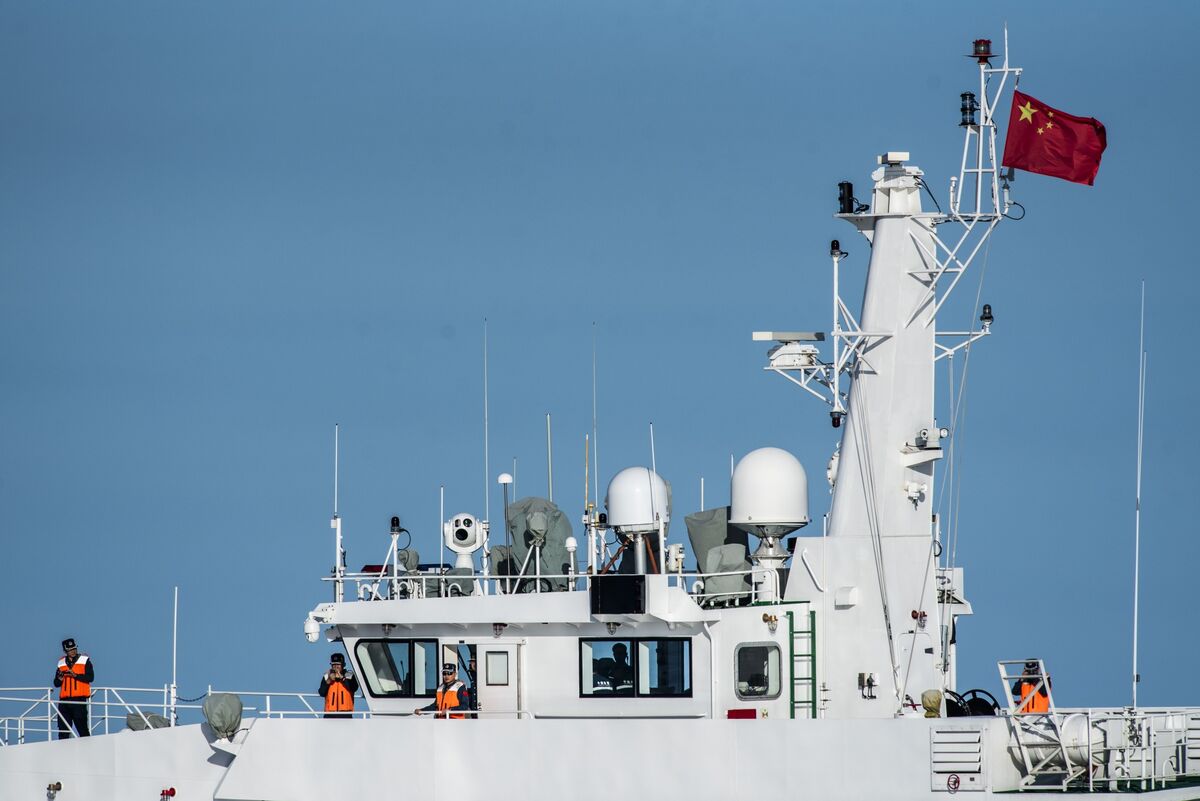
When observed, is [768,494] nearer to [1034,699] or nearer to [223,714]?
[1034,699]

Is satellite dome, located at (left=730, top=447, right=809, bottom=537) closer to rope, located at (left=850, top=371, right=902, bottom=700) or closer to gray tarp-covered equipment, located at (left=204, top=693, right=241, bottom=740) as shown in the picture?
rope, located at (left=850, top=371, right=902, bottom=700)

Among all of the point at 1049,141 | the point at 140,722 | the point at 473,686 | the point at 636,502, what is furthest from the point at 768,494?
the point at 140,722

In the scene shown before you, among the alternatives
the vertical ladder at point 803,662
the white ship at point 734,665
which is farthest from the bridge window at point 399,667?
the vertical ladder at point 803,662

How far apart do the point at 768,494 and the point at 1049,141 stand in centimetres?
582

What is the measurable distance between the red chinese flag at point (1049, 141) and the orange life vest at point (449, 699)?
972 centimetres

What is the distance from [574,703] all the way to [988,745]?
17.7 feet

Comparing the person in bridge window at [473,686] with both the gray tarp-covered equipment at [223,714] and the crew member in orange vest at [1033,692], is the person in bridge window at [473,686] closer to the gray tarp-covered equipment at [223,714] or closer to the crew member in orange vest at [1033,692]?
the gray tarp-covered equipment at [223,714]

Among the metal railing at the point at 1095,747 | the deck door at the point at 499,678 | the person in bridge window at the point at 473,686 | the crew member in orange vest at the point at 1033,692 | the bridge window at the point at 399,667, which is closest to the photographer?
the metal railing at the point at 1095,747

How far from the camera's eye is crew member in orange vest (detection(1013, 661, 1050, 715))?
24.2 meters

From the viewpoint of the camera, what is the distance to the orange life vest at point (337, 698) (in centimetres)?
2716

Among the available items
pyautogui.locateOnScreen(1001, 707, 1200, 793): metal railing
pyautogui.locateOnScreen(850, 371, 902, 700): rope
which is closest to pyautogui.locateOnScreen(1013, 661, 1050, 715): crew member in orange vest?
pyautogui.locateOnScreen(1001, 707, 1200, 793): metal railing

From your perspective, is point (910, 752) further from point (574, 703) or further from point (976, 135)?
point (976, 135)

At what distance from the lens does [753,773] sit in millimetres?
24609

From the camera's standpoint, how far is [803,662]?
1029 inches
